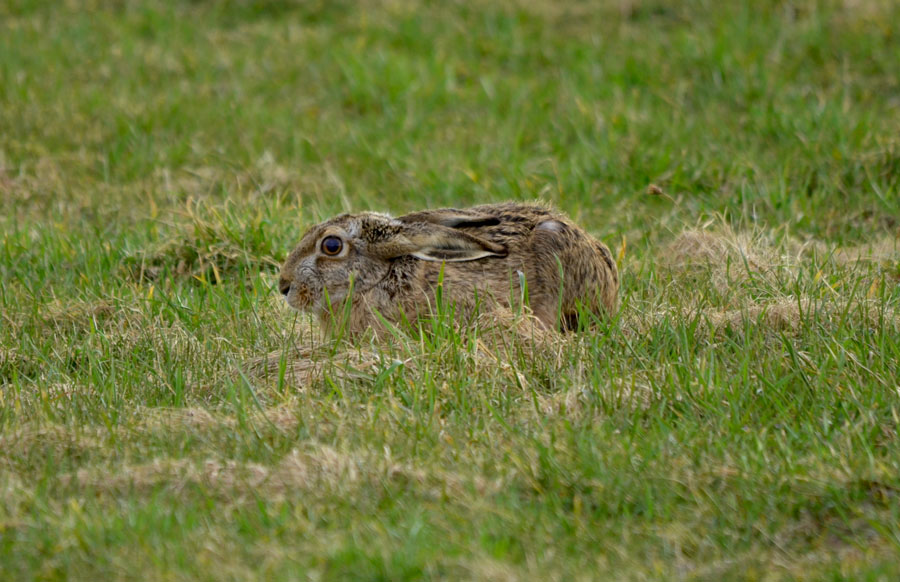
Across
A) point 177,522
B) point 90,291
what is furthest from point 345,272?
point 177,522

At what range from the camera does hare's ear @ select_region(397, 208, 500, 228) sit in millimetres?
5828

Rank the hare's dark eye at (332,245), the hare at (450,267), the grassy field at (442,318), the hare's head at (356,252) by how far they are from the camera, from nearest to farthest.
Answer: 1. the grassy field at (442,318)
2. the hare at (450,267)
3. the hare's head at (356,252)
4. the hare's dark eye at (332,245)

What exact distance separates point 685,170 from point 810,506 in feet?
15.6

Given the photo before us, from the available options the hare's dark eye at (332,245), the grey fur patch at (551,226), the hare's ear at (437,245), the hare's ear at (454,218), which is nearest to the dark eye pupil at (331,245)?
the hare's dark eye at (332,245)

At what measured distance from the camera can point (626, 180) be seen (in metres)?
8.56

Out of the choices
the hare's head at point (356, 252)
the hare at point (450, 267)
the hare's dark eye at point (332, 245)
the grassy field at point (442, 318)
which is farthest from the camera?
the hare's dark eye at point (332, 245)

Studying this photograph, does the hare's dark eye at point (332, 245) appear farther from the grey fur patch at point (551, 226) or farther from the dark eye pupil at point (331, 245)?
the grey fur patch at point (551, 226)

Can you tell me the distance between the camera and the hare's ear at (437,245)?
566 centimetres

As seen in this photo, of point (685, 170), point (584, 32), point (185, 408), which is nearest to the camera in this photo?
point (185, 408)

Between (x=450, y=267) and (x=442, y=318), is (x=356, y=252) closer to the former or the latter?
(x=450, y=267)

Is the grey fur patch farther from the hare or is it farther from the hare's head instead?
the hare's head

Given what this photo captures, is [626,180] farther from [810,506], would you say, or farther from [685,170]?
[810,506]

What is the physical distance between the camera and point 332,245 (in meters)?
5.95

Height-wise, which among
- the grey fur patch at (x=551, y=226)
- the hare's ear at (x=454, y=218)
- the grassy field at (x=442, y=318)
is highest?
the hare's ear at (x=454, y=218)
